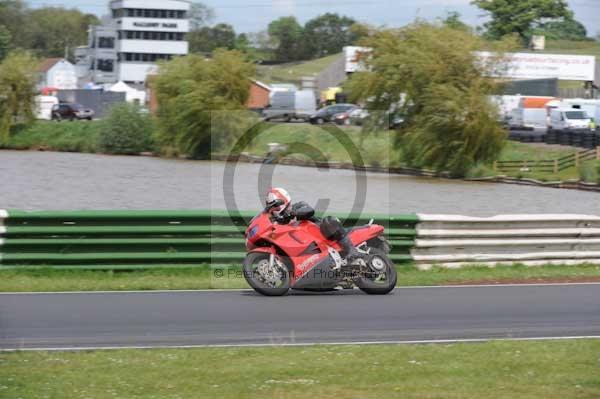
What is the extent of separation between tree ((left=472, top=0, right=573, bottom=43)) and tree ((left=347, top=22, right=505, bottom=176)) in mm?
69642

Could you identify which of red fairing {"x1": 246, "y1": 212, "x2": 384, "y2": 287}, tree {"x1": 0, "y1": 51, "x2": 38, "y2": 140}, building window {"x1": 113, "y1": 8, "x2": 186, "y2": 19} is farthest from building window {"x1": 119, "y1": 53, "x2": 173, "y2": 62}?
red fairing {"x1": 246, "y1": 212, "x2": 384, "y2": 287}

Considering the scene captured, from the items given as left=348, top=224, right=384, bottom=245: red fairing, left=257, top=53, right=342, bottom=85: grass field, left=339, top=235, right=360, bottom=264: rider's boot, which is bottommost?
left=339, top=235, right=360, bottom=264: rider's boot

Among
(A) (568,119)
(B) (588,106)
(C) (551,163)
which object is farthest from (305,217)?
(B) (588,106)

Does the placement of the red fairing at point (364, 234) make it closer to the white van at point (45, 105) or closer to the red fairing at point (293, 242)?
the red fairing at point (293, 242)

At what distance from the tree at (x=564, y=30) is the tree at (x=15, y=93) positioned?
80.4 metres

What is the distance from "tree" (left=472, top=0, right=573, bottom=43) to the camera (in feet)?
391

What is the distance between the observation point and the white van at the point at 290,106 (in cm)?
6725

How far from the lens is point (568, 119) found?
198ft

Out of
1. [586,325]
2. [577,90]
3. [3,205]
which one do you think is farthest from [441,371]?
[577,90]

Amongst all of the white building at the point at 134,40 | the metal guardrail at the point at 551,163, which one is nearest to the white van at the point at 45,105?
the metal guardrail at the point at 551,163

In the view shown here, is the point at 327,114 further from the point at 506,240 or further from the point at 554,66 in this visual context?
the point at 506,240

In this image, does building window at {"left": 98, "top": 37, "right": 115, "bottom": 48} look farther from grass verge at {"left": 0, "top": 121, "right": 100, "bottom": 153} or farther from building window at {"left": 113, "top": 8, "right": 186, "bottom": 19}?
grass verge at {"left": 0, "top": 121, "right": 100, "bottom": 153}

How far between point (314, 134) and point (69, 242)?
46438 millimetres

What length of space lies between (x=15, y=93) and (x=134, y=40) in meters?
68.5
